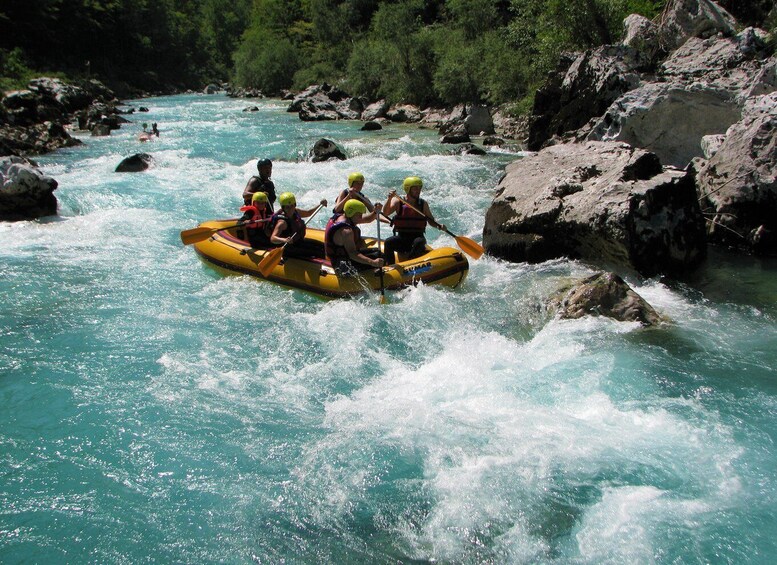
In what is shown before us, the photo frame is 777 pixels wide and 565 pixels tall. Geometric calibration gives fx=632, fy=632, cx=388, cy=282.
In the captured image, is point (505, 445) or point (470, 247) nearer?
point (505, 445)

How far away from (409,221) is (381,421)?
3406 millimetres

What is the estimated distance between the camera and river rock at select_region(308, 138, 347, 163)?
15367 mm

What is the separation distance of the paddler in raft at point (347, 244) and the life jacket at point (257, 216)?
4.01 feet

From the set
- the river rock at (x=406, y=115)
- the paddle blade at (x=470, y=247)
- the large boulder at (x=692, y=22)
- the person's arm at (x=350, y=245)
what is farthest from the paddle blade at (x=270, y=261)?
the river rock at (x=406, y=115)

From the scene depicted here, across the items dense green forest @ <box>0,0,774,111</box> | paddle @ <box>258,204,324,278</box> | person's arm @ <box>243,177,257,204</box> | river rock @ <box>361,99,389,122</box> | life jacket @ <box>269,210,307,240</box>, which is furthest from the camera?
river rock @ <box>361,99,389,122</box>

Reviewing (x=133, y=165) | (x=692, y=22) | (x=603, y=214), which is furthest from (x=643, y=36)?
(x=133, y=165)

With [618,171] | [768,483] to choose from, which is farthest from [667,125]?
[768,483]

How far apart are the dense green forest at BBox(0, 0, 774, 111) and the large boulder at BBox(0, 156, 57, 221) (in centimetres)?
1375

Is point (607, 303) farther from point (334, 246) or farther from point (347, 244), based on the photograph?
point (334, 246)

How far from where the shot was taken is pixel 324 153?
1547 cm

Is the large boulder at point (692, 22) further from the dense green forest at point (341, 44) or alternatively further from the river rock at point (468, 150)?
the river rock at point (468, 150)

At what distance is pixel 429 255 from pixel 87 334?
369 centimetres

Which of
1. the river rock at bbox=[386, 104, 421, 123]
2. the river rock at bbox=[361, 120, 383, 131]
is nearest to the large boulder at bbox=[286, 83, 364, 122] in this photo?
the river rock at bbox=[386, 104, 421, 123]

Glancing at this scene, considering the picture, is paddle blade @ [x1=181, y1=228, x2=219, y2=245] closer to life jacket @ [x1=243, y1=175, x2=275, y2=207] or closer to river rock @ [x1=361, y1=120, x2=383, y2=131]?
life jacket @ [x1=243, y1=175, x2=275, y2=207]
